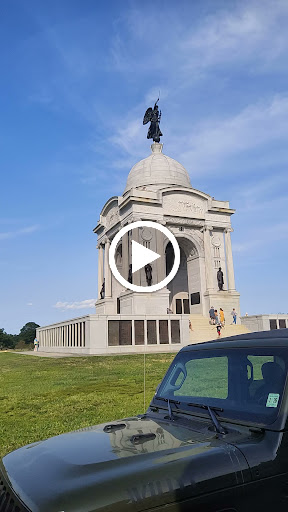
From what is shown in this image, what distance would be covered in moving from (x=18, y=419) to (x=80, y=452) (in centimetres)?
575

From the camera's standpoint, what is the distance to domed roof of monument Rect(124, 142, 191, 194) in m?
44.8

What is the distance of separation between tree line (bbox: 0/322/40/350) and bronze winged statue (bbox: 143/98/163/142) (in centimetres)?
5620

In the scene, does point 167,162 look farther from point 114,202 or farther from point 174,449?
point 174,449

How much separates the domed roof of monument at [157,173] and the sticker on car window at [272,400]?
4205 centimetres

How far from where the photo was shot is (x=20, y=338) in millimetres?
109625

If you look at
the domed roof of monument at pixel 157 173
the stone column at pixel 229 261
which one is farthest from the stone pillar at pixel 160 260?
the stone column at pixel 229 261

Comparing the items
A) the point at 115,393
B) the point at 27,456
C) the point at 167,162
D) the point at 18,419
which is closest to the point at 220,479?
the point at 27,456

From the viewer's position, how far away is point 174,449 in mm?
2332

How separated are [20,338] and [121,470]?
115 metres

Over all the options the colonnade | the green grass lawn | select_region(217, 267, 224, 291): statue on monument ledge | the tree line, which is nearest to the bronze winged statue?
select_region(217, 267, 224, 291): statue on monument ledge

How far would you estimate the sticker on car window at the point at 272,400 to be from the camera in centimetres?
261

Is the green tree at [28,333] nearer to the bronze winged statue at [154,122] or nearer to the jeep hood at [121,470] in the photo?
the bronze winged statue at [154,122]

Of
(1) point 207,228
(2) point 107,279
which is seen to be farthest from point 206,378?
(2) point 107,279

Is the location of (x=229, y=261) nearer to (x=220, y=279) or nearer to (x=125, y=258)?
(x=220, y=279)
